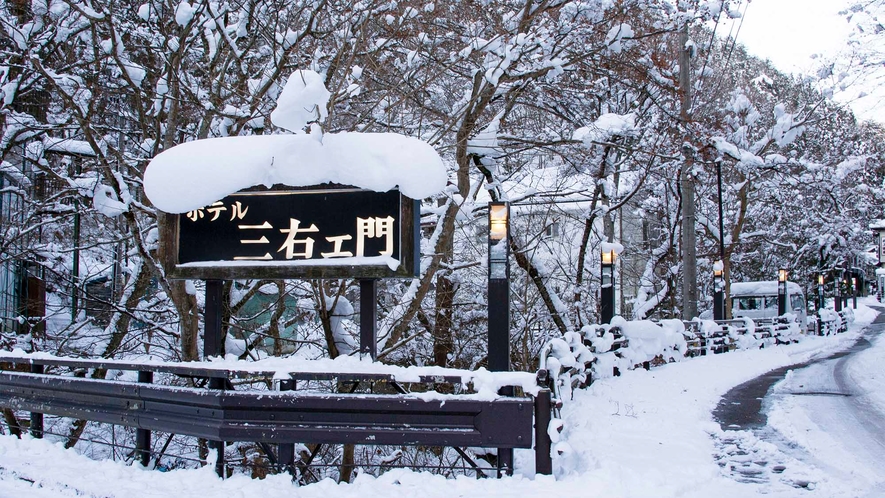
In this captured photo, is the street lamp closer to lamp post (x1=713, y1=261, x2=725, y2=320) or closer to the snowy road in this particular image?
the snowy road

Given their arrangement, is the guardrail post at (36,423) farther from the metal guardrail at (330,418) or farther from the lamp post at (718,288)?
the lamp post at (718,288)

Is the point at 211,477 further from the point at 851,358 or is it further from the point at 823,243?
the point at 823,243

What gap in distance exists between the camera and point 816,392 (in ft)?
43.3

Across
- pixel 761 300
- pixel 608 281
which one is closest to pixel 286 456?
pixel 608 281

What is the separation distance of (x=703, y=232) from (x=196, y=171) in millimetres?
32191

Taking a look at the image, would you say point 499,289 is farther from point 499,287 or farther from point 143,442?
point 143,442

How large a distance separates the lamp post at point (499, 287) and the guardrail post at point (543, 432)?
5.32 ft

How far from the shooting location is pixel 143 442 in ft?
23.0

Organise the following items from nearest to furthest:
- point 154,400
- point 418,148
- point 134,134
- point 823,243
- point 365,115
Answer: point 154,400 < point 418,148 < point 365,115 < point 134,134 < point 823,243

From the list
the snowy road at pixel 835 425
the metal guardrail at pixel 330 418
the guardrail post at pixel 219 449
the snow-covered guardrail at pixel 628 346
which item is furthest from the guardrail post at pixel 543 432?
the guardrail post at pixel 219 449

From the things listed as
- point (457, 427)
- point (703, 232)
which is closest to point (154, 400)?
point (457, 427)

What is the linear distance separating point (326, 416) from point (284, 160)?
2949mm

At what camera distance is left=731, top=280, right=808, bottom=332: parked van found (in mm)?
39469

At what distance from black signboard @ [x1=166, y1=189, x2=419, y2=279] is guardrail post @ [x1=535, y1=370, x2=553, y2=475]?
2005 mm
